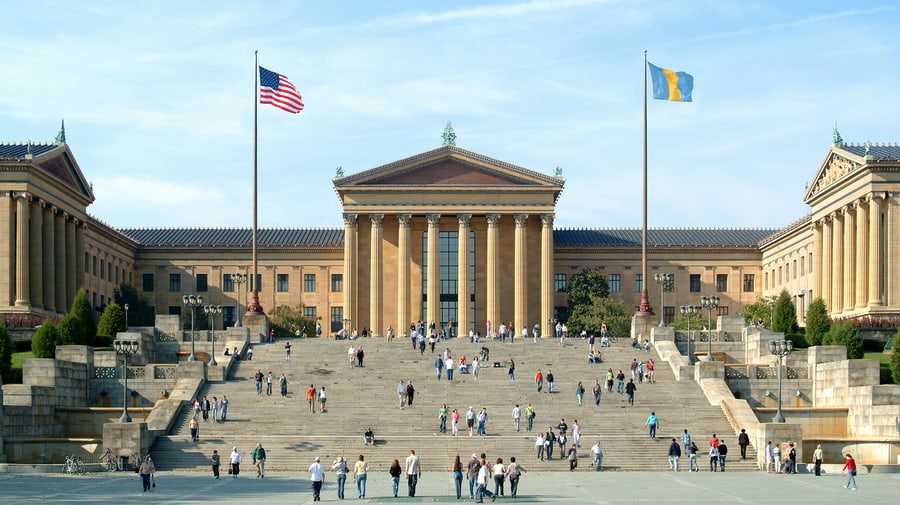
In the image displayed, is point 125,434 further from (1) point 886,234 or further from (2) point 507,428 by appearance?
(1) point 886,234

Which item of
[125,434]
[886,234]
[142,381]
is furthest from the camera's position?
[886,234]

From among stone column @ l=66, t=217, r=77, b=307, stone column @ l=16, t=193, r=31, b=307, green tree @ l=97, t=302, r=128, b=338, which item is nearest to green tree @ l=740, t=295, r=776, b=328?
green tree @ l=97, t=302, r=128, b=338

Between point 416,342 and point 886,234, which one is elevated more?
point 886,234

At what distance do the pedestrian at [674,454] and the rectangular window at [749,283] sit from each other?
7672cm

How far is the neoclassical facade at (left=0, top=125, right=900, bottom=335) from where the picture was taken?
98750mm

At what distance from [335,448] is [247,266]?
237 ft

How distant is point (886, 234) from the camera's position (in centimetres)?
9850

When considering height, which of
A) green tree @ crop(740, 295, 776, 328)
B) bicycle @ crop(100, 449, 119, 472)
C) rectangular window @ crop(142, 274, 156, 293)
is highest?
rectangular window @ crop(142, 274, 156, 293)

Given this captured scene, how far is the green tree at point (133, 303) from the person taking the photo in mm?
119000

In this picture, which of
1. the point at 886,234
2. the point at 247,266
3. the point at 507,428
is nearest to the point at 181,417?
the point at 507,428

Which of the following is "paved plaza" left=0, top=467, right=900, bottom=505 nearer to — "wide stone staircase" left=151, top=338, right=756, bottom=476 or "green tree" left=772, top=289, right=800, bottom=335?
"wide stone staircase" left=151, top=338, right=756, bottom=476

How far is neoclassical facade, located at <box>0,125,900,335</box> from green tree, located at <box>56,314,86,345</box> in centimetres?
1566

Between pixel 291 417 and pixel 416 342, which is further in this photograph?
pixel 416 342

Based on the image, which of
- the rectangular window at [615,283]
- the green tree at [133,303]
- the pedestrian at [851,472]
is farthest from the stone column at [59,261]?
the pedestrian at [851,472]
